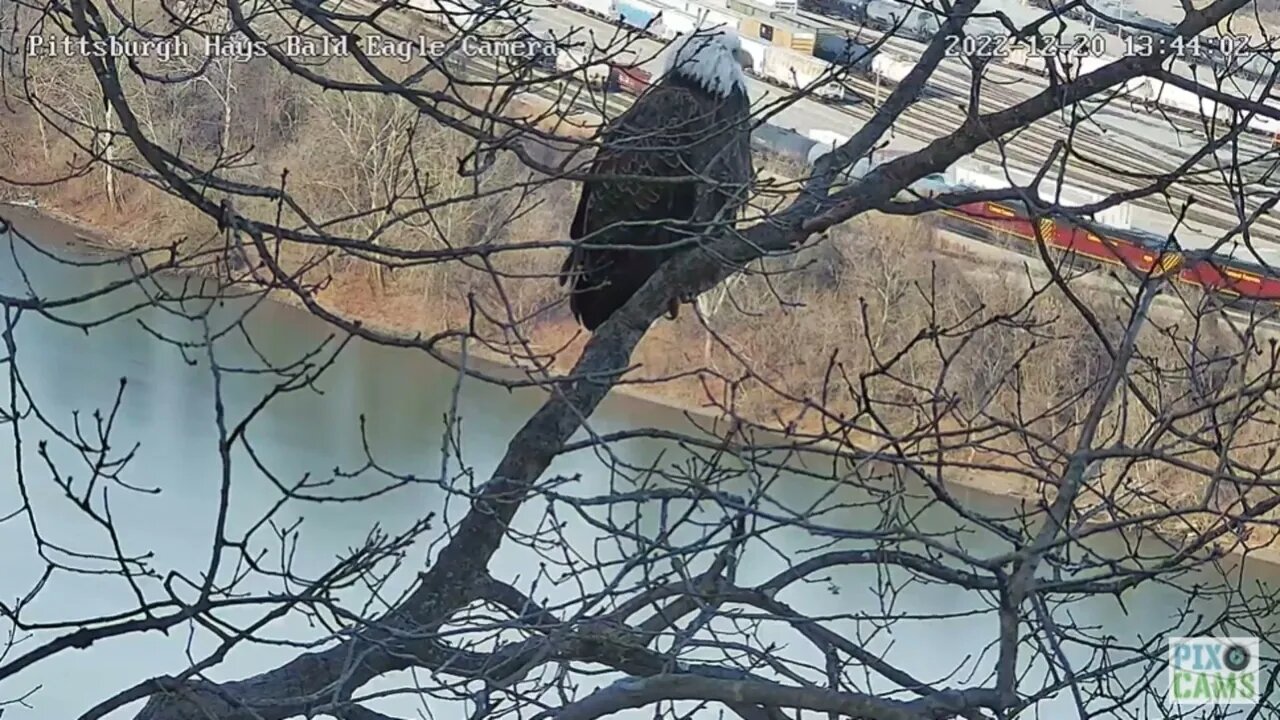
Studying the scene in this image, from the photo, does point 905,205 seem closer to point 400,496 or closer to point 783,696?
point 783,696

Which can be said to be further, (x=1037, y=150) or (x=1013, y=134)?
(x=1037, y=150)

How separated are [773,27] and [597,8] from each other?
5.59 ft

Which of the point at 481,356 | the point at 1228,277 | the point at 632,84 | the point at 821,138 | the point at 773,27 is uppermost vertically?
the point at 821,138

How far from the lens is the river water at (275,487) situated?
4.56 metres

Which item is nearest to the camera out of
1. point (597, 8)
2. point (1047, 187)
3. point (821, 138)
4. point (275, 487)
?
point (597, 8)

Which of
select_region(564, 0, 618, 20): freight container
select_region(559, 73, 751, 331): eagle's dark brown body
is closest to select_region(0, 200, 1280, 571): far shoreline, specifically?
select_region(564, 0, 618, 20): freight container

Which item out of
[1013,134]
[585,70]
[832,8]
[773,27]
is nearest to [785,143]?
[832,8]

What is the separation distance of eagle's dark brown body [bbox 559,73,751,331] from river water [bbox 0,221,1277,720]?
666 mm

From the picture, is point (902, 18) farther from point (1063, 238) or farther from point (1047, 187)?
point (1047, 187)

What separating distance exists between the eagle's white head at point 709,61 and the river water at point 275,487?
3.60 feet

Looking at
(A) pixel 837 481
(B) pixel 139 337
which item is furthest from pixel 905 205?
(B) pixel 139 337

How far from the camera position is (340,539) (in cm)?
505

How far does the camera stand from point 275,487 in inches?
158

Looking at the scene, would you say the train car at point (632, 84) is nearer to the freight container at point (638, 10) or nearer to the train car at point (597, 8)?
the train car at point (597, 8)
